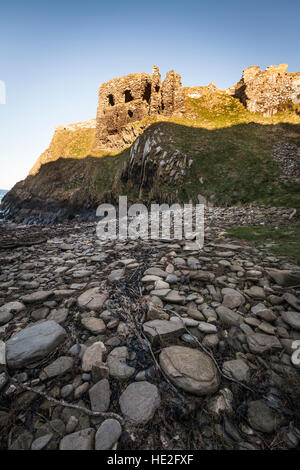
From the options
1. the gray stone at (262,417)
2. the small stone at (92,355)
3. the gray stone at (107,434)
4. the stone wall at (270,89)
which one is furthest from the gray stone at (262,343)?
the stone wall at (270,89)

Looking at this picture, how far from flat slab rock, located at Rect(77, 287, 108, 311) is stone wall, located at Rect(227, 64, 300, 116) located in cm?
2981

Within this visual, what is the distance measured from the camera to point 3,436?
4.45ft

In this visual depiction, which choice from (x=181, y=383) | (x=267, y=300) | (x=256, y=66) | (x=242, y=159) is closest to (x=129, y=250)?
(x=267, y=300)

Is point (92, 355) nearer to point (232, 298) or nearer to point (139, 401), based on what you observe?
point (139, 401)

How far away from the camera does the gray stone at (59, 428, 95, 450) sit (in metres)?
1.28

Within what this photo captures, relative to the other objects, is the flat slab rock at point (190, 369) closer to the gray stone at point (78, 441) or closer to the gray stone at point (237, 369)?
the gray stone at point (237, 369)

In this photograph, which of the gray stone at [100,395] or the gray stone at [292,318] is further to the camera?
the gray stone at [292,318]

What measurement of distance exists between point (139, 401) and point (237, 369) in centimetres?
97

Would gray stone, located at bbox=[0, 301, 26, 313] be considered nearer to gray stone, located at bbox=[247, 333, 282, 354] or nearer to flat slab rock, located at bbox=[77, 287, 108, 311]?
flat slab rock, located at bbox=[77, 287, 108, 311]

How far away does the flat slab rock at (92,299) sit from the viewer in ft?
9.29

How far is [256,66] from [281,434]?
38.4 metres

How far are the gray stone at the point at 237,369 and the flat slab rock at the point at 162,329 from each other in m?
0.57

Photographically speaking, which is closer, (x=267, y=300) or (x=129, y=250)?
(x=267, y=300)

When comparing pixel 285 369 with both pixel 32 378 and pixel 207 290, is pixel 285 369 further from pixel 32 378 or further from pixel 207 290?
pixel 32 378
